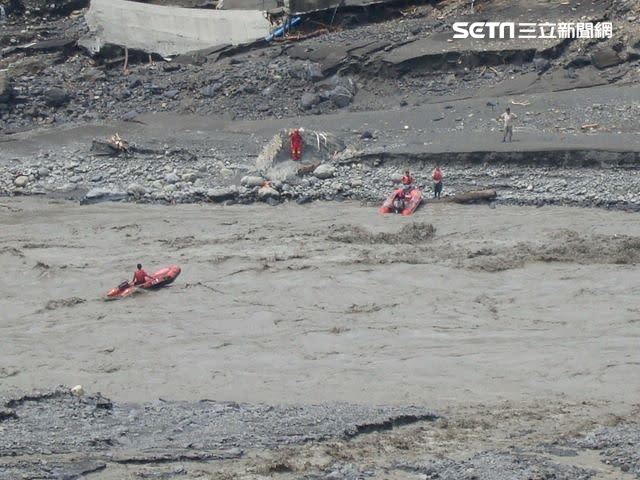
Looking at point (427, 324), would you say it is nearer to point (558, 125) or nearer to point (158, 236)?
point (158, 236)

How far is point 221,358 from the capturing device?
1484 cm

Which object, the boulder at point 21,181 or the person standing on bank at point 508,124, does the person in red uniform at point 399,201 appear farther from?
the boulder at point 21,181

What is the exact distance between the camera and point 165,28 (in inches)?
1264

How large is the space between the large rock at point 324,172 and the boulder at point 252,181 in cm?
103

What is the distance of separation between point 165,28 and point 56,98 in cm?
458

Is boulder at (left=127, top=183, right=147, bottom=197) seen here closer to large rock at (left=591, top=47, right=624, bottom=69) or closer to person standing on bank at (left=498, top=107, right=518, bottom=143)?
person standing on bank at (left=498, top=107, right=518, bottom=143)

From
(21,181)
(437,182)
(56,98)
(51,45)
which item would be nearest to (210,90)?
(56,98)

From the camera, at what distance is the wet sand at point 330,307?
13.9m

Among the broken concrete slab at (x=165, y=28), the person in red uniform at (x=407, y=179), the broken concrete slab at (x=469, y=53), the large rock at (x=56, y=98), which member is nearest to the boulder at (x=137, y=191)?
the person in red uniform at (x=407, y=179)

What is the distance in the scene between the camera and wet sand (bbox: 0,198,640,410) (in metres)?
13.9

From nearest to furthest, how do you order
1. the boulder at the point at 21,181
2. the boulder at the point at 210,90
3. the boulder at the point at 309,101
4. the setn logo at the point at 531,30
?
the boulder at the point at 21,181, the boulder at the point at 309,101, the setn logo at the point at 531,30, the boulder at the point at 210,90

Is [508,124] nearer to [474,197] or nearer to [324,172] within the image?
[474,197]

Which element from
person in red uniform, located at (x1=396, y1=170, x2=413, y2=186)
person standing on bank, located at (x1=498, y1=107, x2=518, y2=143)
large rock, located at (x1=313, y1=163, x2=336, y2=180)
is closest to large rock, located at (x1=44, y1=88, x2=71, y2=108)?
large rock, located at (x1=313, y1=163, x2=336, y2=180)

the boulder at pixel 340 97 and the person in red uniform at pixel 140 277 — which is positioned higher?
the boulder at pixel 340 97
